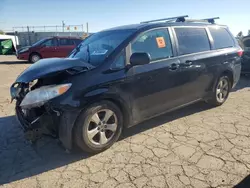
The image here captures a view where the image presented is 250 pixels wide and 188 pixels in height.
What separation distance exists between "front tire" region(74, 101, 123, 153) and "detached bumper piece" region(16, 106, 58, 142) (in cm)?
31

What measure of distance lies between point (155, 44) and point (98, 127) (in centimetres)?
164

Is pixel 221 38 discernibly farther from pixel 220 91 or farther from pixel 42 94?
pixel 42 94

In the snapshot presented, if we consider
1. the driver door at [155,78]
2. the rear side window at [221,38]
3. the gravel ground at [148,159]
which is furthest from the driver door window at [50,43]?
the driver door at [155,78]

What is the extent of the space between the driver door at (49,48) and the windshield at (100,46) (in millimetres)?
10825

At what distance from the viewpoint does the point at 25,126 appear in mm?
2986

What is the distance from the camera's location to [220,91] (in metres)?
5.20

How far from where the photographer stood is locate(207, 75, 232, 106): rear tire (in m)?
5.02

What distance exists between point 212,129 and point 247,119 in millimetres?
969

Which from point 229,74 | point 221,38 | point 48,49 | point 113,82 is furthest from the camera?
point 48,49

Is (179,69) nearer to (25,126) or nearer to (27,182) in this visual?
(25,126)

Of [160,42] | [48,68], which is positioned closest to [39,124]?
[48,68]

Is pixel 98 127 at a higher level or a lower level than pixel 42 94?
lower

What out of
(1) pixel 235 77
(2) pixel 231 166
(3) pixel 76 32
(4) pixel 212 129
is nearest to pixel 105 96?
(2) pixel 231 166

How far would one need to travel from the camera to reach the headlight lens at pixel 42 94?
2848 millimetres
